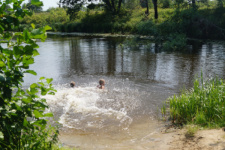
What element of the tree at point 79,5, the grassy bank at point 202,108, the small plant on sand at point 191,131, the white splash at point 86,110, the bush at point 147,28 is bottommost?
the white splash at point 86,110

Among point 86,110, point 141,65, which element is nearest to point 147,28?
point 141,65

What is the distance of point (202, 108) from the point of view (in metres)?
6.05

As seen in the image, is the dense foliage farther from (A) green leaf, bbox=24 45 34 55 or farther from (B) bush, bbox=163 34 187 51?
(B) bush, bbox=163 34 187 51

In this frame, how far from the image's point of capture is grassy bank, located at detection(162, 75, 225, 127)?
225 inches

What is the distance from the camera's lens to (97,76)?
39.9ft

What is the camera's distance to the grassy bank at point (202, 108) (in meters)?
5.71

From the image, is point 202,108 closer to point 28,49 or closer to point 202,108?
point 202,108

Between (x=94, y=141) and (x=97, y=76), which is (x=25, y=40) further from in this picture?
(x=97, y=76)

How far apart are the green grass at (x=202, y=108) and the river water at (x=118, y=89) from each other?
0.64m

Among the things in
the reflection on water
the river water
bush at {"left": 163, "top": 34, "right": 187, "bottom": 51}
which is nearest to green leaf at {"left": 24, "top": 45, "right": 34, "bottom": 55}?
the river water

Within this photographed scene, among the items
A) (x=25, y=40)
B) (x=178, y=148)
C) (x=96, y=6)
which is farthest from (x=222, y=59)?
(x=96, y=6)

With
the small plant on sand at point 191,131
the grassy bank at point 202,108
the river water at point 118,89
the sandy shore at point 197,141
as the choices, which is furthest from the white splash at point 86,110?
the small plant on sand at point 191,131

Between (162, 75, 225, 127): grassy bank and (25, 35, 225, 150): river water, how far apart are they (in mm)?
638

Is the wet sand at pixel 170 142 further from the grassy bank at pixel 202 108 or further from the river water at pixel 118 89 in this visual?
the grassy bank at pixel 202 108
